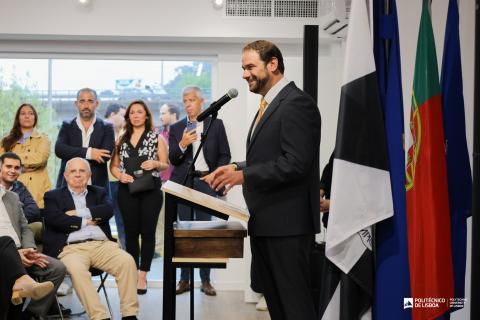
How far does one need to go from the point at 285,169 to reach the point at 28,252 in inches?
97.3

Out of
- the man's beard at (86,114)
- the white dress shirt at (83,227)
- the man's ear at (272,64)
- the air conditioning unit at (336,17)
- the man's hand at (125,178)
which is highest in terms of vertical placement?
the air conditioning unit at (336,17)

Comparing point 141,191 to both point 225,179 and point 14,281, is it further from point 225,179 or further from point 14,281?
point 225,179

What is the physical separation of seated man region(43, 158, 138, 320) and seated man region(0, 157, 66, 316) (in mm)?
105

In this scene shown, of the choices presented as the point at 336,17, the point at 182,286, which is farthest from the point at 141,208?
the point at 336,17

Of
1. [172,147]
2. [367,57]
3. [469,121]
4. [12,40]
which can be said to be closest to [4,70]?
[12,40]

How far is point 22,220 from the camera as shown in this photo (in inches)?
186

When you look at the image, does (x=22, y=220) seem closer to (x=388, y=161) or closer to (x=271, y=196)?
(x=271, y=196)

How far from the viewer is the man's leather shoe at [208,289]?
6.00 m

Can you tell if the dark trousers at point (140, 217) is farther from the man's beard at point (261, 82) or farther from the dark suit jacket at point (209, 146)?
the man's beard at point (261, 82)

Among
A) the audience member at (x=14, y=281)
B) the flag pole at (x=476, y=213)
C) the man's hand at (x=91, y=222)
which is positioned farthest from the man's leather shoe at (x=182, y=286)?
the flag pole at (x=476, y=213)

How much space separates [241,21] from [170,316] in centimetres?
391

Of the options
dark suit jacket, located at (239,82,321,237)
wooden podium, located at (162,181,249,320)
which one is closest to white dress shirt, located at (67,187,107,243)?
wooden podium, located at (162,181,249,320)

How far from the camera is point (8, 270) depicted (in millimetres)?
4094

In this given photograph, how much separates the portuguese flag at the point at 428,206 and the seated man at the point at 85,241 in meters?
2.48
